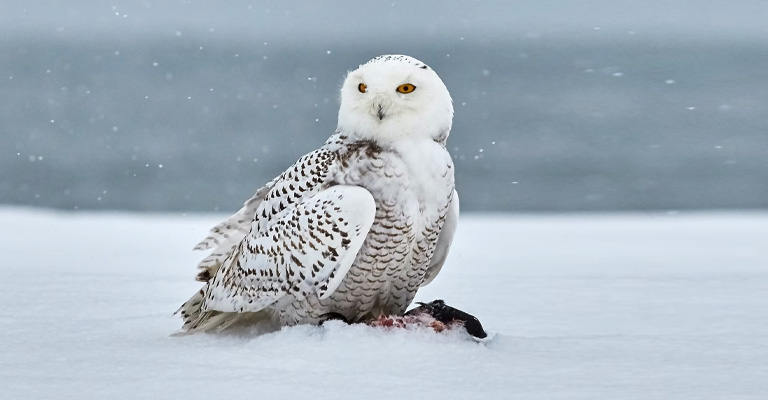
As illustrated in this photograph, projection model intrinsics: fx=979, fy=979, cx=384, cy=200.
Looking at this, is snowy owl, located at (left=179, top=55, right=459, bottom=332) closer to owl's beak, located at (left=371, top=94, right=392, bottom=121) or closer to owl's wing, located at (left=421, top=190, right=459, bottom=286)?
owl's beak, located at (left=371, top=94, right=392, bottom=121)

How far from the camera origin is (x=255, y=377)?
275 centimetres

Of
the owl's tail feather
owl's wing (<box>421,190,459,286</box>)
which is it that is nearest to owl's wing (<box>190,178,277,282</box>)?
the owl's tail feather

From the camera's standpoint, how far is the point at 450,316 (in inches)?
136

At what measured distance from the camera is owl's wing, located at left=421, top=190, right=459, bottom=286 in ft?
11.8

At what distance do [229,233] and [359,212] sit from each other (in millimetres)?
799

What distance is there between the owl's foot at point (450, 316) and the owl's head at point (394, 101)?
2.00 feet

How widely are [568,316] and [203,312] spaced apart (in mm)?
1526

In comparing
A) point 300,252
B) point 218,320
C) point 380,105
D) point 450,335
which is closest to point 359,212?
point 300,252

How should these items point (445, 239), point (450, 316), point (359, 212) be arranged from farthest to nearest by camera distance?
point (445, 239), point (450, 316), point (359, 212)

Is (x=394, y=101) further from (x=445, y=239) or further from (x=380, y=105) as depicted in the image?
(x=445, y=239)

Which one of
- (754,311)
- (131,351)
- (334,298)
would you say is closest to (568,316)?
(754,311)

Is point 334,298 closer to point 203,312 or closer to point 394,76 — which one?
point 203,312

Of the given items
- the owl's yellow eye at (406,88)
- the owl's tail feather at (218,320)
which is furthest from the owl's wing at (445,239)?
the owl's tail feather at (218,320)

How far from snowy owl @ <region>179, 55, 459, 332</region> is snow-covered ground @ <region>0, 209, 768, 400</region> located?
0.16 m
